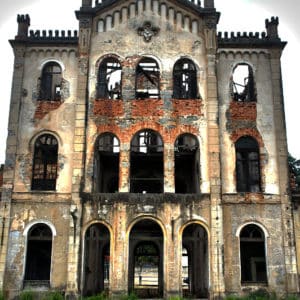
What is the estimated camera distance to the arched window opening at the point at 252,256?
2234 cm

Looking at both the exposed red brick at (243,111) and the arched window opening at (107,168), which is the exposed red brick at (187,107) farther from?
the arched window opening at (107,168)

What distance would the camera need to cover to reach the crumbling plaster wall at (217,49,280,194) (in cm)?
2284

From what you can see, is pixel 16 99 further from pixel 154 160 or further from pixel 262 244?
pixel 262 244

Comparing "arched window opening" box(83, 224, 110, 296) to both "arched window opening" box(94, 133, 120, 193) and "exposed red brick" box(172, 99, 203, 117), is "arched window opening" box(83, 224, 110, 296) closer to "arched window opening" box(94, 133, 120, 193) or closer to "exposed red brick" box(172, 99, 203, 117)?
"arched window opening" box(94, 133, 120, 193)

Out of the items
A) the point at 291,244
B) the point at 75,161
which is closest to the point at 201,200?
the point at 291,244

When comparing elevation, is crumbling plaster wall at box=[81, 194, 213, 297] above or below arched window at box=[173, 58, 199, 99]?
below

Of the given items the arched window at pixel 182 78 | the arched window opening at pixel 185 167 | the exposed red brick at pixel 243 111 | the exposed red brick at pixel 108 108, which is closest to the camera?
the exposed red brick at pixel 108 108

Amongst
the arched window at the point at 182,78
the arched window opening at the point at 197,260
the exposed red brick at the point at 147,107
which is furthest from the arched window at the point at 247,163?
the exposed red brick at the point at 147,107

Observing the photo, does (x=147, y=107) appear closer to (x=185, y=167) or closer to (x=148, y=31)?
(x=148, y=31)

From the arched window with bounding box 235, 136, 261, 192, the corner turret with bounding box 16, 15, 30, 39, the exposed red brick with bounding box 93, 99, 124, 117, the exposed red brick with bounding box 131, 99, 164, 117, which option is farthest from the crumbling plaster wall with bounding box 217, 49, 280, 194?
the corner turret with bounding box 16, 15, 30, 39

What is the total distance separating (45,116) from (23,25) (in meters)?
5.39

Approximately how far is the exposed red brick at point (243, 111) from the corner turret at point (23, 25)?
37.8 ft

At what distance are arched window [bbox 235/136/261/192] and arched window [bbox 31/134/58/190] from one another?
9147 millimetres

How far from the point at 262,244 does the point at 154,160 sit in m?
7.77
